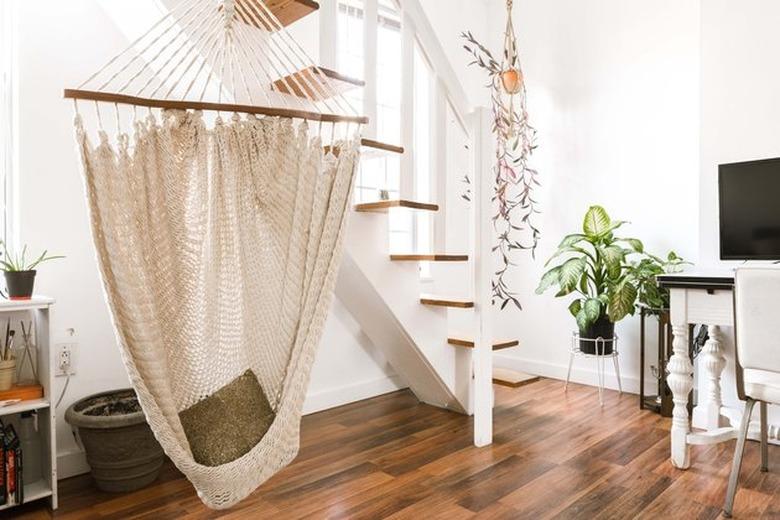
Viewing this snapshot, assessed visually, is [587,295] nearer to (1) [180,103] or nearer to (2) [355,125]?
(2) [355,125]

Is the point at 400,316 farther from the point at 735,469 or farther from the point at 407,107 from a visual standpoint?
the point at 735,469

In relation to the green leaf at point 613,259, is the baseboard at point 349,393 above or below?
below

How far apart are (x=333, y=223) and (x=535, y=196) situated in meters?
2.71

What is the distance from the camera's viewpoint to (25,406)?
1.84 m

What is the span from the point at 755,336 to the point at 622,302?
3.55 ft

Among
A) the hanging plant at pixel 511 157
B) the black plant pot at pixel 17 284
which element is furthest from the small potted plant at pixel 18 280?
the hanging plant at pixel 511 157

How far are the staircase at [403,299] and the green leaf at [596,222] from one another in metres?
0.97

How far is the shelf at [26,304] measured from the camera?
1.80 meters

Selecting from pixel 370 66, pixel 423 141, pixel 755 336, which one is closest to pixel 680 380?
pixel 755 336

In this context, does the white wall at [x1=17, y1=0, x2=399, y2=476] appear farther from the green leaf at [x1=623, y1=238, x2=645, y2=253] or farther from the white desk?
the green leaf at [x1=623, y1=238, x2=645, y2=253]

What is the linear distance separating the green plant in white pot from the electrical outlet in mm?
2484

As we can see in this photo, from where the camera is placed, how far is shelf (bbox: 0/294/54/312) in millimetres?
1796

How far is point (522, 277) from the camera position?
381 cm

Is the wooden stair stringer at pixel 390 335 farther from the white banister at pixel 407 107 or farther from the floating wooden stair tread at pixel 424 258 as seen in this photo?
the white banister at pixel 407 107
